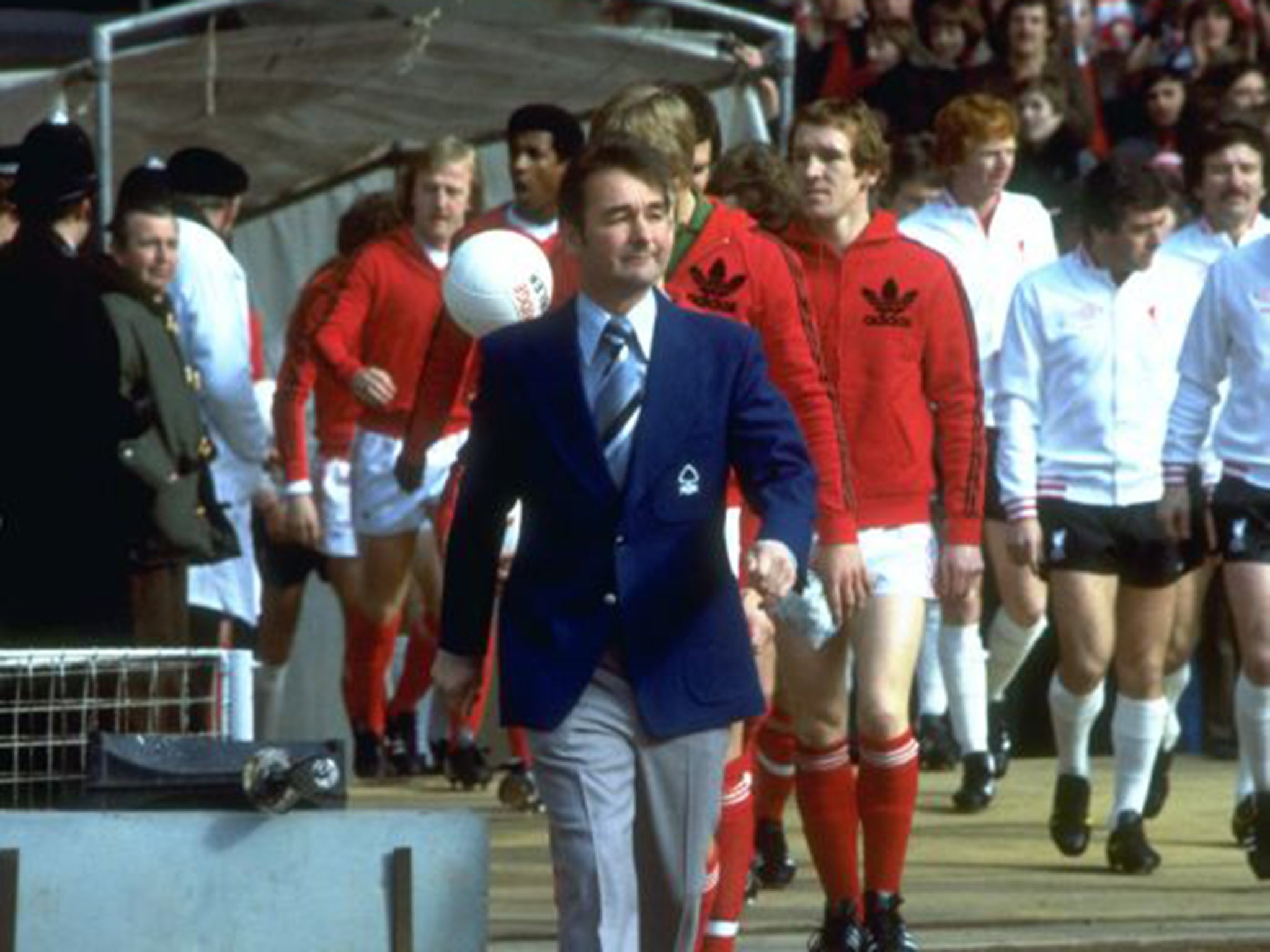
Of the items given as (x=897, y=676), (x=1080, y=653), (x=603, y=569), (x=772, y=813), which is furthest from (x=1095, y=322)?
(x=603, y=569)

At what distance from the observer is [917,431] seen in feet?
39.5

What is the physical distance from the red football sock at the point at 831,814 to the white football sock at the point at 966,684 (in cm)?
419

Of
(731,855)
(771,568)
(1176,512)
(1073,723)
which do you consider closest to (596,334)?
(771,568)

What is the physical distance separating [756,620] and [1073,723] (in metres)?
5.38

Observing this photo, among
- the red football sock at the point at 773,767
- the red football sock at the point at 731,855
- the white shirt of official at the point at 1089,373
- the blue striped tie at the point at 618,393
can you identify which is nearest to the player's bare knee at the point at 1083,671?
the white shirt of official at the point at 1089,373

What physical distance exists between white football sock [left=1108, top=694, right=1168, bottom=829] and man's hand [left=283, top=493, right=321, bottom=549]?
3.72 metres

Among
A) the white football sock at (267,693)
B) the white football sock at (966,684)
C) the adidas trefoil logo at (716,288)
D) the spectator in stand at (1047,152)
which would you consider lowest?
the white football sock at (267,693)

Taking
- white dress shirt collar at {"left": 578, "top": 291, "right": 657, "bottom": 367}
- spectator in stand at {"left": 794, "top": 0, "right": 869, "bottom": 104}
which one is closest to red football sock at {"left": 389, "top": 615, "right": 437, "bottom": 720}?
spectator in stand at {"left": 794, "top": 0, "right": 869, "bottom": 104}

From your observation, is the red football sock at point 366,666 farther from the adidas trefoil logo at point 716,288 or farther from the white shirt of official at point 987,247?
the adidas trefoil logo at point 716,288

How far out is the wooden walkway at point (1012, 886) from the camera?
12117mm

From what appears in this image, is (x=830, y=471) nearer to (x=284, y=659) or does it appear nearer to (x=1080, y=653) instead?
(x=1080, y=653)

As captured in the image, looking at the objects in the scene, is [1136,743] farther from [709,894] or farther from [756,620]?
→ [756,620]

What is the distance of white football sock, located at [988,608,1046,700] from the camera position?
16.4m

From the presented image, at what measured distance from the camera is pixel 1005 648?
16578 mm
